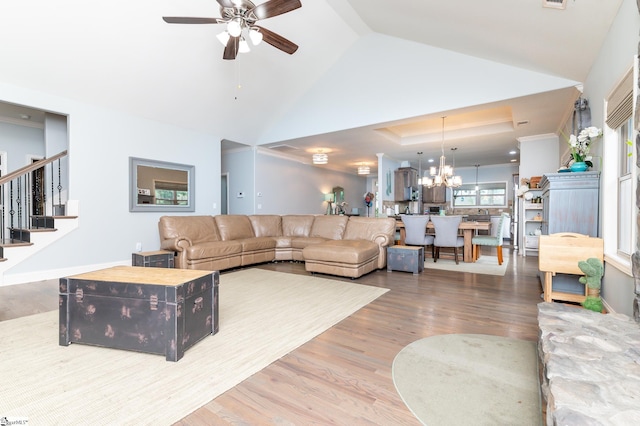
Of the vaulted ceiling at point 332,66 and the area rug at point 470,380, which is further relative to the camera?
the vaulted ceiling at point 332,66

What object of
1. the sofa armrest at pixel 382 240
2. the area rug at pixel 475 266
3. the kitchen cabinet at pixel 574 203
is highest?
the kitchen cabinet at pixel 574 203

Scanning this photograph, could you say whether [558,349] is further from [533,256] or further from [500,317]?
[533,256]

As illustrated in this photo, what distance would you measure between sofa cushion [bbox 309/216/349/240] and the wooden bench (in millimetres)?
3463

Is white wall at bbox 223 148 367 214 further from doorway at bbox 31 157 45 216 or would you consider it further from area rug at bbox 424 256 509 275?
area rug at bbox 424 256 509 275

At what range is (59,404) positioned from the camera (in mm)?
1504

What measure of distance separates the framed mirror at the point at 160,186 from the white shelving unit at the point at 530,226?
7578 millimetres

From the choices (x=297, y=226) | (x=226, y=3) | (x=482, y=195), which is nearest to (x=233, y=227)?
(x=297, y=226)

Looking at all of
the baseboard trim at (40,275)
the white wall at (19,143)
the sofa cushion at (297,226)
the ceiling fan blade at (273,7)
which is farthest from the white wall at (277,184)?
the ceiling fan blade at (273,7)

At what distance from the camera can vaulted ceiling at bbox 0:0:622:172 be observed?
11.3 feet

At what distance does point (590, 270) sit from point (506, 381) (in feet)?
4.97

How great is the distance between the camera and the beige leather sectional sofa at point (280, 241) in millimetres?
4568

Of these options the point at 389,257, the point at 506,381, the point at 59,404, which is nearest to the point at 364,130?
the point at 389,257

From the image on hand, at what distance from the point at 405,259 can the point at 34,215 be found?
6.61 m

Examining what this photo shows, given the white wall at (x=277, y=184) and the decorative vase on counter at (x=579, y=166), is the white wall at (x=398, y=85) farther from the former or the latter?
the white wall at (x=277, y=184)
